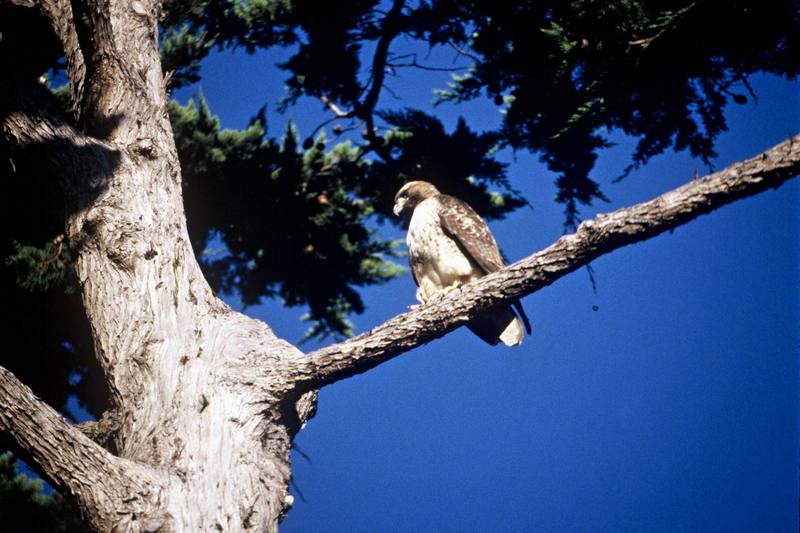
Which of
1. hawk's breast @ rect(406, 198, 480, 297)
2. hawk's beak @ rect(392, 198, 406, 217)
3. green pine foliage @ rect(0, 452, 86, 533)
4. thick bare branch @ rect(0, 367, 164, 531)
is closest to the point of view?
thick bare branch @ rect(0, 367, 164, 531)

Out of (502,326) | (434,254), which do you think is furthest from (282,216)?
(502,326)

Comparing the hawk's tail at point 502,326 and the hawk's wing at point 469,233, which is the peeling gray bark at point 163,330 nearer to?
the hawk's tail at point 502,326

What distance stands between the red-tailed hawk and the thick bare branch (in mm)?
2726

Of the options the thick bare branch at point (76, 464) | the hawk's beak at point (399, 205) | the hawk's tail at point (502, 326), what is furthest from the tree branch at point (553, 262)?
the hawk's beak at point (399, 205)

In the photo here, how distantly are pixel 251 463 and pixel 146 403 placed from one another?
0.58 meters

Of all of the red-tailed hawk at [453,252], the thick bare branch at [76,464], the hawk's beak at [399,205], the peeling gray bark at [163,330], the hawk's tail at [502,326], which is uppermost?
the hawk's beak at [399,205]

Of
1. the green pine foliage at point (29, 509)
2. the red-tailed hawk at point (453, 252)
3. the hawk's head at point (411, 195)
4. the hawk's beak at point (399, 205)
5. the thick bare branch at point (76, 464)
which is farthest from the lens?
the hawk's beak at point (399, 205)

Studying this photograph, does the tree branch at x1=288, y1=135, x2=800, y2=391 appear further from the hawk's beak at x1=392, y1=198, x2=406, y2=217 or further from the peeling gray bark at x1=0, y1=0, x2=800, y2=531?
the hawk's beak at x1=392, y1=198, x2=406, y2=217

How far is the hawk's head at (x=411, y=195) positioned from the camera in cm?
490

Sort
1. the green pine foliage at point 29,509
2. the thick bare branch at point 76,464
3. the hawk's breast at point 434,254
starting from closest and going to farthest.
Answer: the thick bare branch at point 76,464, the green pine foliage at point 29,509, the hawk's breast at point 434,254

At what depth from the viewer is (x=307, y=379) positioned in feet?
8.80

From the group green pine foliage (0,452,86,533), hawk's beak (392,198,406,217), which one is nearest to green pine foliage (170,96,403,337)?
hawk's beak (392,198,406,217)

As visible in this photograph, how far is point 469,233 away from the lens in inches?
178

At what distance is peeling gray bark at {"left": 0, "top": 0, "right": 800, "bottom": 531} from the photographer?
85.8 inches
